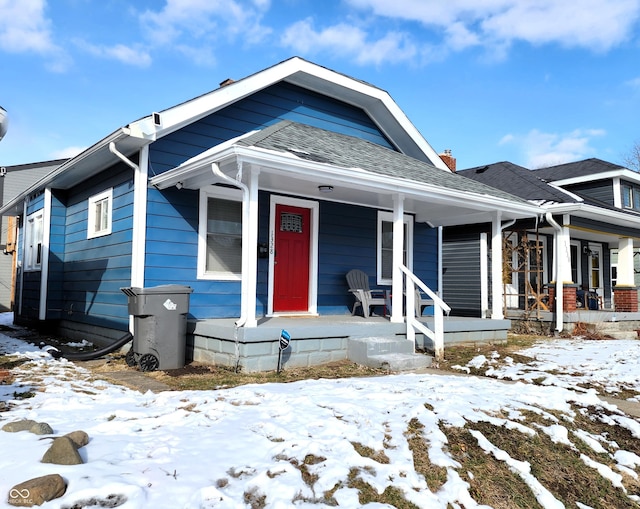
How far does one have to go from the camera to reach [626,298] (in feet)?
44.1

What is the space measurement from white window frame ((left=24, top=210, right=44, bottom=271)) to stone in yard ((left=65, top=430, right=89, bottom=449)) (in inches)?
314

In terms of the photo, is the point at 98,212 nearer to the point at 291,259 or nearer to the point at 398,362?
the point at 291,259

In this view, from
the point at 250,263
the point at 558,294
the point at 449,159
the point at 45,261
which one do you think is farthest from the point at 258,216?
the point at 558,294

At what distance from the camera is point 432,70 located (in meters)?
13.9

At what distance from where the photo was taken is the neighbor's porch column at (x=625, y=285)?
13375mm

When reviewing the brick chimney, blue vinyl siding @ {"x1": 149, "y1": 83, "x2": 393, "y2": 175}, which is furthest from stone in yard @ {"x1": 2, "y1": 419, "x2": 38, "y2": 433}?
the brick chimney

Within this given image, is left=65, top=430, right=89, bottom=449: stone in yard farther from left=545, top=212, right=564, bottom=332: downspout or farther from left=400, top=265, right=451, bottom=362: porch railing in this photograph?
left=545, top=212, right=564, bottom=332: downspout

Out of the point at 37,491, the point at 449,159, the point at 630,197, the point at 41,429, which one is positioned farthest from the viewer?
the point at 630,197

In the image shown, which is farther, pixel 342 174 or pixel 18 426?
pixel 342 174

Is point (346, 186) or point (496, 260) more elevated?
point (346, 186)

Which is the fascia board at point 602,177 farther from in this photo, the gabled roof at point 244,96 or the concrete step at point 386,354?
the concrete step at point 386,354

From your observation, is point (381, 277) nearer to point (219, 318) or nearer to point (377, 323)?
point (377, 323)

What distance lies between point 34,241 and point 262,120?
5963mm

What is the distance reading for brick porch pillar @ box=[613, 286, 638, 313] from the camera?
13.3 metres
